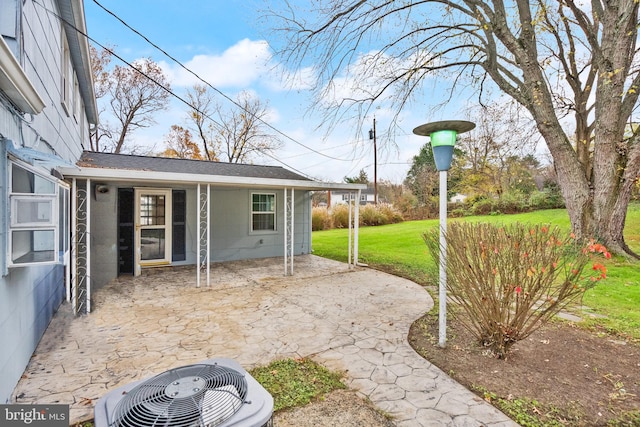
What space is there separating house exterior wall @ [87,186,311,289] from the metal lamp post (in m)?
6.44

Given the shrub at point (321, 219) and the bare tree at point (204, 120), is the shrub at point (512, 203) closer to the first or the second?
the shrub at point (321, 219)

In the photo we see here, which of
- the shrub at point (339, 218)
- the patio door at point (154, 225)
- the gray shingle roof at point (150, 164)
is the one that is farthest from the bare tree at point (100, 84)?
the shrub at point (339, 218)

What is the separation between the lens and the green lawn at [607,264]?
461cm

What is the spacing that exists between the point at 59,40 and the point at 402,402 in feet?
22.5

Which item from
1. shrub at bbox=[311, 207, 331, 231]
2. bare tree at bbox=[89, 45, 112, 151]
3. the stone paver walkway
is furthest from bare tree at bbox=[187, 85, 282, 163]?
the stone paver walkway

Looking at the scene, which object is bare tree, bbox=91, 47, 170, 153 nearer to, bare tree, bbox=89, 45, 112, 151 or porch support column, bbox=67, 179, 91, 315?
bare tree, bbox=89, 45, 112, 151

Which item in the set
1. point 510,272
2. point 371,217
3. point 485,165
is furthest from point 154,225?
point 485,165

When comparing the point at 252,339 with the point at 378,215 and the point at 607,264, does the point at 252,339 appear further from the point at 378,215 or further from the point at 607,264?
the point at 378,215

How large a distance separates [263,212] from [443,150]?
7001 mm

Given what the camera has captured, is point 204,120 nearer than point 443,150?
No

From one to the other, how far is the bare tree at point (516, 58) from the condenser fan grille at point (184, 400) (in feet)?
22.2

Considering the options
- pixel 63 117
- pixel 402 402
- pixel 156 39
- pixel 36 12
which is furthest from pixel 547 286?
pixel 156 39

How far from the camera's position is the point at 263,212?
9680 mm

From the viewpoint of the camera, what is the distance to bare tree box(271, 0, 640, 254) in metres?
7.05
